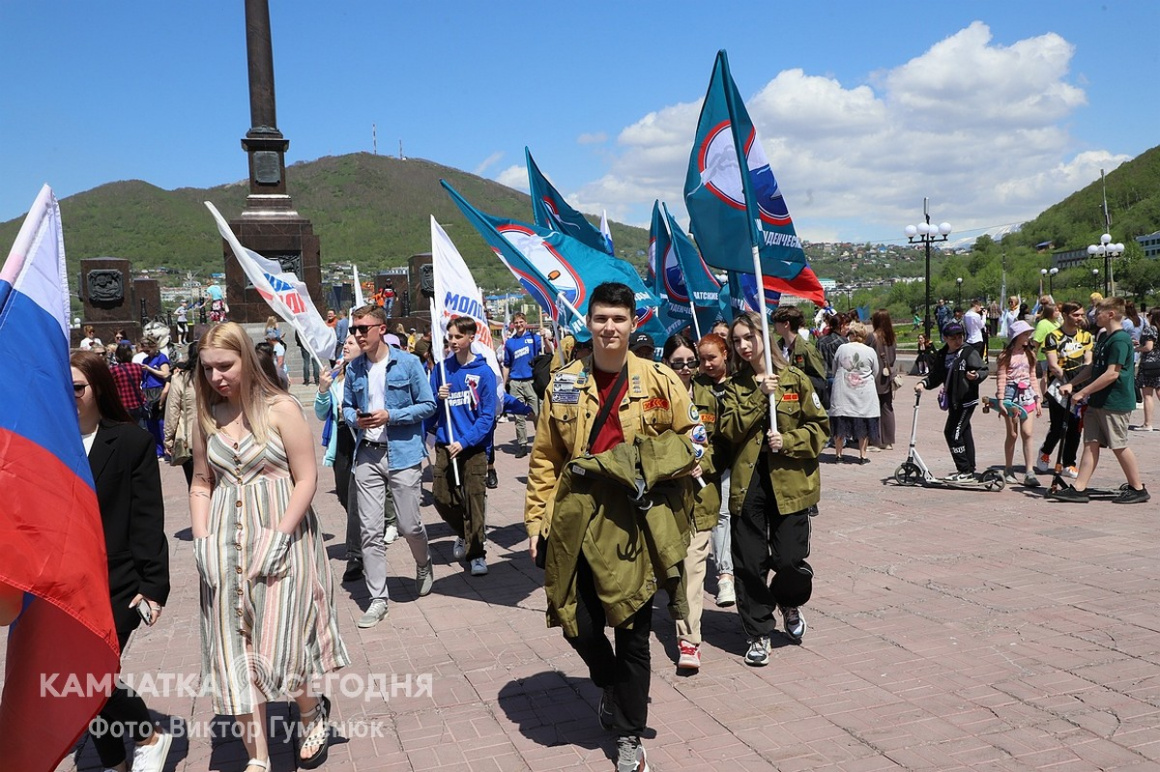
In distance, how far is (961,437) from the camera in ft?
29.7

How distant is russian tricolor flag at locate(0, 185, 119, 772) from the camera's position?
6.57 feet

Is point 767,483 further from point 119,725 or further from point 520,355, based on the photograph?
point 520,355

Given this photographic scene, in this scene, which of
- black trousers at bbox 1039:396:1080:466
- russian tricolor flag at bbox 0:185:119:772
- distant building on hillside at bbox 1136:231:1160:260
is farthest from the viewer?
distant building on hillside at bbox 1136:231:1160:260

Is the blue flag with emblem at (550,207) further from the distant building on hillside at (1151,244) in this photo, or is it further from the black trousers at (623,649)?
the distant building on hillside at (1151,244)

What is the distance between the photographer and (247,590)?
3564 millimetres

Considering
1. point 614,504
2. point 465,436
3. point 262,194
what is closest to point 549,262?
point 465,436

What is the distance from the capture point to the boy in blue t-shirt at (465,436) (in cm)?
682

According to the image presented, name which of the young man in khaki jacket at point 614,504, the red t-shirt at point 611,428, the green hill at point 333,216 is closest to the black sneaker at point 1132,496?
the young man in khaki jacket at point 614,504

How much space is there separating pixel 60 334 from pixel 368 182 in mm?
171844

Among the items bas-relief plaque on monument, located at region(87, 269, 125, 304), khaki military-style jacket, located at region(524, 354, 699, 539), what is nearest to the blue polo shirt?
khaki military-style jacket, located at region(524, 354, 699, 539)

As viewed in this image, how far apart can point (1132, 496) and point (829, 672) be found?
195 inches

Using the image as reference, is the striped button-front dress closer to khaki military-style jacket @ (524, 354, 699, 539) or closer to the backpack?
khaki military-style jacket @ (524, 354, 699, 539)

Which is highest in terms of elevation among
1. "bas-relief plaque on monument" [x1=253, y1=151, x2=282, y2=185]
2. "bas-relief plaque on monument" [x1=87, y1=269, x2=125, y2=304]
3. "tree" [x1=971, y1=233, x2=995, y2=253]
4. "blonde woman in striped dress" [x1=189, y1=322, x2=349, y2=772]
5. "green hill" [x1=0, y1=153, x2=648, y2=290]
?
"green hill" [x1=0, y1=153, x2=648, y2=290]

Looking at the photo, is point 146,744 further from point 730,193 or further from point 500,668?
point 730,193
